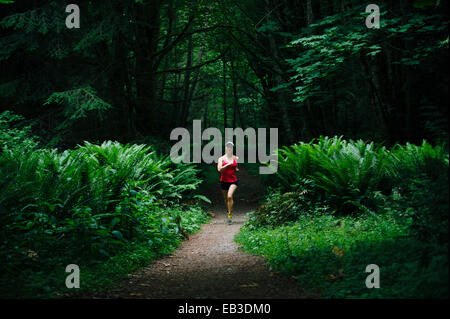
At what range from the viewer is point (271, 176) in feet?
41.3

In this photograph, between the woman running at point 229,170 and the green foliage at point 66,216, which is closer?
the green foliage at point 66,216

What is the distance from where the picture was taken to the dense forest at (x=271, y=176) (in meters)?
3.81

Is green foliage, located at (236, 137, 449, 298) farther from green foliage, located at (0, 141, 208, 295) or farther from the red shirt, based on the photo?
green foliage, located at (0, 141, 208, 295)

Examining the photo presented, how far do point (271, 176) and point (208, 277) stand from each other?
27.7 feet

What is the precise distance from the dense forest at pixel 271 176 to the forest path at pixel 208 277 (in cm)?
26

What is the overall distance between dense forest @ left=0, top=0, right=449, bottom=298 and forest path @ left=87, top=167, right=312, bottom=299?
0.26 meters

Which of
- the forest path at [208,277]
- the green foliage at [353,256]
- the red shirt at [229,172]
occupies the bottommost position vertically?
the forest path at [208,277]

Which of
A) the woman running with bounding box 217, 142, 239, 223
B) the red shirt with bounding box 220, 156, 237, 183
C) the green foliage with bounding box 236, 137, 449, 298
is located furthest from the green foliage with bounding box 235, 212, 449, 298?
the red shirt with bounding box 220, 156, 237, 183

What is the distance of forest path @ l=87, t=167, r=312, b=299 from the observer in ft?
12.4

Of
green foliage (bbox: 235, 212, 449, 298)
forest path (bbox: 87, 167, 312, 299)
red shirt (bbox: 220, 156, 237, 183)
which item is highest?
red shirt (bbox: 220, 156, 237, 183)

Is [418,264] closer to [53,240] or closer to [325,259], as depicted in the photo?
[325,259]

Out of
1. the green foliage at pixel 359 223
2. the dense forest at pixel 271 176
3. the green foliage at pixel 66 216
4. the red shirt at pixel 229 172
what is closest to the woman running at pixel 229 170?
the red shirt at pixel 229 172

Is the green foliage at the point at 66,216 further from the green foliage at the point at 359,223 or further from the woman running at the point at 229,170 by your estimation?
the woman running at the point at 229,170

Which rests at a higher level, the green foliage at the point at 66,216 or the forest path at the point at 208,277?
the green foliage at the point at 66,216
